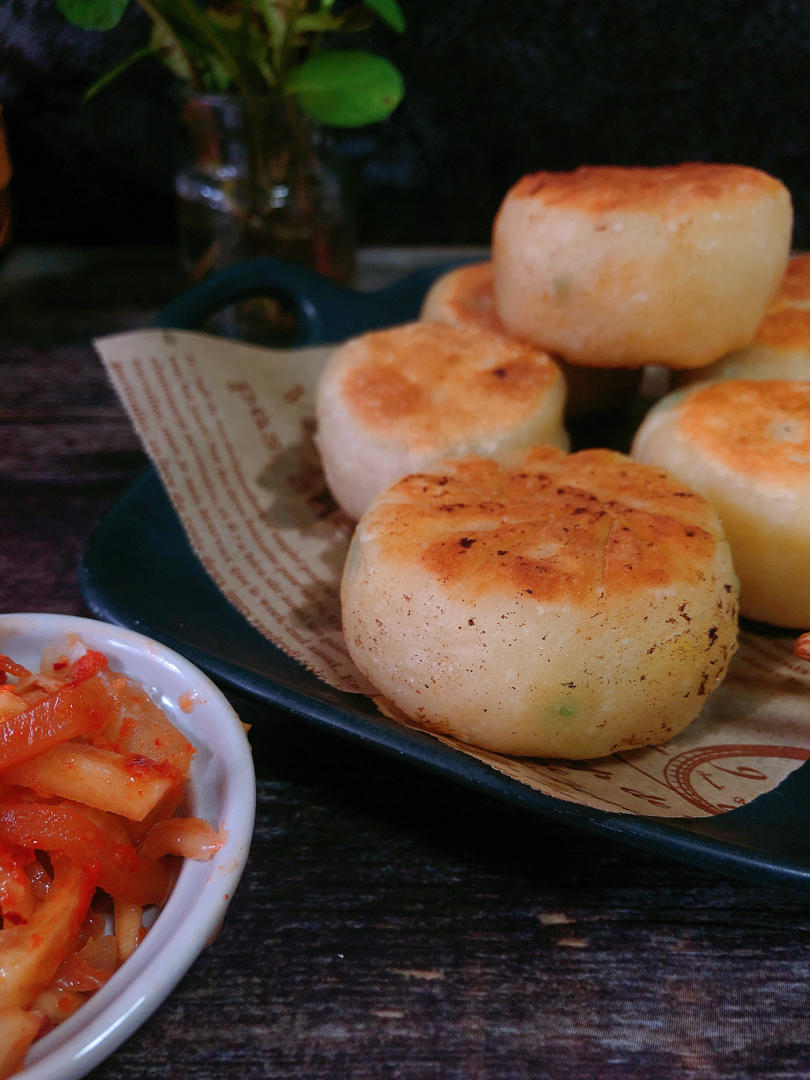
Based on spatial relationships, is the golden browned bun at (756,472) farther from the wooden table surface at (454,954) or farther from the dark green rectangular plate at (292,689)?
the wooden table surface at (454,954)

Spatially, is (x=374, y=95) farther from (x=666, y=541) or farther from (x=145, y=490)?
(x=666, y=541)

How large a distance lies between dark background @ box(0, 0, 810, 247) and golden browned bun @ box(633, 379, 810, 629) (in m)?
1.39

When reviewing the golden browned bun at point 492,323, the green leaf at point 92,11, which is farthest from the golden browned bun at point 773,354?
the green leaf at point 92,11

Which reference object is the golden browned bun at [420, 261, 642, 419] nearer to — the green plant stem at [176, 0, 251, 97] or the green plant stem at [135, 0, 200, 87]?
the green plant stem at [176, 0, 251, 97]

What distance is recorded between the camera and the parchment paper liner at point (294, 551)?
0.91 meters

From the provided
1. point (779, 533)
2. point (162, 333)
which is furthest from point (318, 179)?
point (779, 533)

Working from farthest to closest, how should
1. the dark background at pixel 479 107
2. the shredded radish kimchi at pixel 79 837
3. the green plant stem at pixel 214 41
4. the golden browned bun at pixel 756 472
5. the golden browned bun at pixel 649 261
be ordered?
the dark background at pixel 479 107, the green plant stem at pixel 214 41, the golden browned bun at pixel 649 261, the golden browned bun at pixel 756 472, the shredded radish kimchi at pixel 79 837

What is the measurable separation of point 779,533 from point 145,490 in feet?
2.59

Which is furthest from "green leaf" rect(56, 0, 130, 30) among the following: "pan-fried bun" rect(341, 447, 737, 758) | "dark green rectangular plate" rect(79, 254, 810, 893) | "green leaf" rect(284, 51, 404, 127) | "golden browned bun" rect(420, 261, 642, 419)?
"pan-fried bun" rect(341, 447, 737, 758)

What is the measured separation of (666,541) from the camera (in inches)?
38.0

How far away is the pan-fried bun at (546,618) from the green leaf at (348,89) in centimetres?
104

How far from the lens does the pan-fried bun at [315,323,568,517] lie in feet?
4.03

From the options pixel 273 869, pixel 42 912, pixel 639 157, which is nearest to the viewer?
pixel 42 912

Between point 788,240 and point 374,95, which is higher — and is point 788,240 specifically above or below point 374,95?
below
